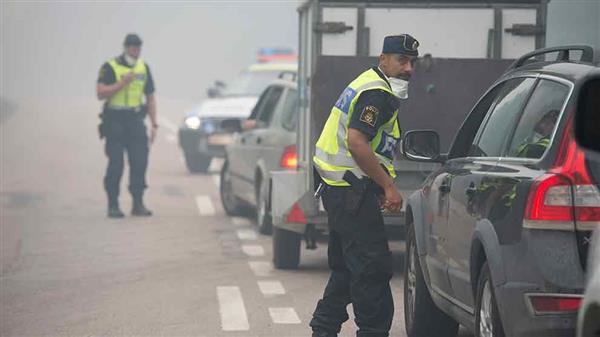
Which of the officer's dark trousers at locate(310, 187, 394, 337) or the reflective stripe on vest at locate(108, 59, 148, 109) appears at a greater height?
the reflective stripe on vest at locate(108, 59, 148, 109)

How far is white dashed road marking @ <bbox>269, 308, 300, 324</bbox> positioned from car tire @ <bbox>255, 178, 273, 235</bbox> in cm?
389

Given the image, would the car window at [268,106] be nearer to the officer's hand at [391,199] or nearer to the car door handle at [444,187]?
the car door handle at [444,187]

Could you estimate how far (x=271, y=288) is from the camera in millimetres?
11195

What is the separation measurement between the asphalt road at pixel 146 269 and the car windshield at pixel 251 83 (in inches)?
54.5

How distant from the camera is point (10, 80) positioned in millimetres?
64125

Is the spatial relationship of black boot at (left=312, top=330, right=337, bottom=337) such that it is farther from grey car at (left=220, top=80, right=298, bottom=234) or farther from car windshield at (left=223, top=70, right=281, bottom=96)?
car windshield at (left=223, top=70, right=281, bottom=96)

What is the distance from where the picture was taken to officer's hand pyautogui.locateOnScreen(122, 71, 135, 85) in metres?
17.0

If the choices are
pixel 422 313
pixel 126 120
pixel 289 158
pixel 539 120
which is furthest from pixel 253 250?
pixel 539 120

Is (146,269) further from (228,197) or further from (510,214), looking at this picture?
(510,214)

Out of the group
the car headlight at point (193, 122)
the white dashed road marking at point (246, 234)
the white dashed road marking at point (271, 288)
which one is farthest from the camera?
the car headlight at point (193, 122)

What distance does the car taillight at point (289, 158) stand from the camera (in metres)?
13.5

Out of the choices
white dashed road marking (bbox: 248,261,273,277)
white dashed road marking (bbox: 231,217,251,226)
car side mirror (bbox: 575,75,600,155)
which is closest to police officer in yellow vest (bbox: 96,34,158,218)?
white dashed road marking (bbox: 231,217,251,226)

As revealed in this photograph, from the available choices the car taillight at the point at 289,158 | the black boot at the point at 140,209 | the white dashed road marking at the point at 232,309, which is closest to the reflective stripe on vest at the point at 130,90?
the black boot at the point at 140,209

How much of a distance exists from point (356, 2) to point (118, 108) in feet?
20.3
